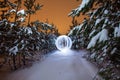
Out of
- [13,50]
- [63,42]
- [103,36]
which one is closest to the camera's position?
[103,36]

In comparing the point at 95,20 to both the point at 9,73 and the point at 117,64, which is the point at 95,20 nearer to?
the point at 117,64

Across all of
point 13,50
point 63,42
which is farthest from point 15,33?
point 63,42

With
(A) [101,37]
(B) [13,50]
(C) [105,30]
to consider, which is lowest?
(B) [13,50]

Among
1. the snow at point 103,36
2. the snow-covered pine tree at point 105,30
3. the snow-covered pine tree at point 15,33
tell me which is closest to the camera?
the snow at point 103,36

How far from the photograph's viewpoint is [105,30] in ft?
14.6

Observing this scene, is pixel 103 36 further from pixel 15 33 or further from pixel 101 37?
pixel 15 33

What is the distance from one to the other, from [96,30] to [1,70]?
46.5 ft

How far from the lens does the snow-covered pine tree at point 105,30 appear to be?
4.46 metres

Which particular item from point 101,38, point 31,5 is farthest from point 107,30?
point 31,5

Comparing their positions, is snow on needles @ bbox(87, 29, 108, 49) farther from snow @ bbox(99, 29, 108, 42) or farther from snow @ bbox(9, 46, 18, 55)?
snow @ bbox(9, 46, 18, 55)

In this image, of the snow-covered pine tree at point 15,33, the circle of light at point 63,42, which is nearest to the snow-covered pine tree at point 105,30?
the snow-covered pine tree at point 15,33

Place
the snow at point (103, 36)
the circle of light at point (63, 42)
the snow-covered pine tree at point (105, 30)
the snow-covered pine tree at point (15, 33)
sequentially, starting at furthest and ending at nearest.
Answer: the circle of light at point (63, 42), the snow-covered pine tree at point (15, 33), the snow-covered pine tree at point (105, 30), the snow at point (103, 36)

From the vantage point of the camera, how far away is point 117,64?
200 inches

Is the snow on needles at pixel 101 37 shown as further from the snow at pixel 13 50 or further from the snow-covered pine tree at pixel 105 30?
the snow at pixel 13 50
